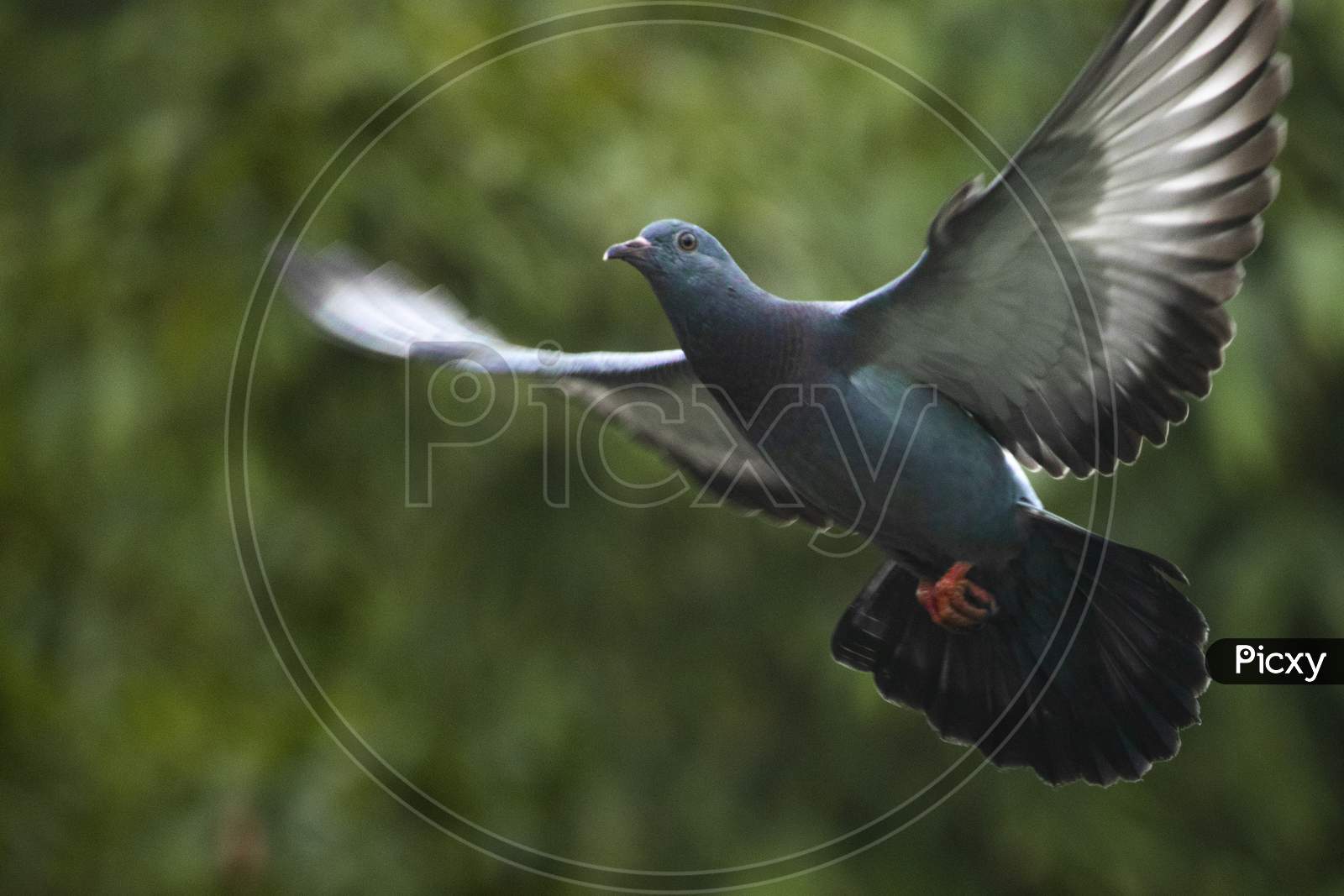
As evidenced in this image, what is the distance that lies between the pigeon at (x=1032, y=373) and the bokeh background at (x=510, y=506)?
10.0ft

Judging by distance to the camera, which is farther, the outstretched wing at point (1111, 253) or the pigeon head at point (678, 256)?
the pigeon head at point (678, 256)

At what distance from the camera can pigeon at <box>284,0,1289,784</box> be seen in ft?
6.09

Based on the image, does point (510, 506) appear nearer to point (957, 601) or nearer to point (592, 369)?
point (592, 369)

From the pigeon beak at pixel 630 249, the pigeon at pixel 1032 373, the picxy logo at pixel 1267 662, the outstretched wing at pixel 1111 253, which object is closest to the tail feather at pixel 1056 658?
the pigeon at pixel 1032 373

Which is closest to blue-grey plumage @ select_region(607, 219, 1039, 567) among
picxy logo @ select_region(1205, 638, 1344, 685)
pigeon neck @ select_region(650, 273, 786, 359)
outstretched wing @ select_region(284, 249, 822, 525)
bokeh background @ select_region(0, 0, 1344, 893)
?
pigeon neck @ select_region(650, 273, 786, 359)

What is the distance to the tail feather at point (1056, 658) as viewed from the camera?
221cm

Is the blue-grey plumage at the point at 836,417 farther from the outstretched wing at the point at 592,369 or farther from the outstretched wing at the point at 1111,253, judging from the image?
the outstretched wing at the point at 592,369

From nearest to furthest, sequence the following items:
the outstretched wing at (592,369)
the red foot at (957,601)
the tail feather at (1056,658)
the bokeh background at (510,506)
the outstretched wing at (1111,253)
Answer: the outstretched wing at (1111,253) < the tail feather at (1056,658) < the red foot at (957,601) < the outstretched wing at (592,369) < the bokeh background at (510,506)

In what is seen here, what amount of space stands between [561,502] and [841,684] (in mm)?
1531

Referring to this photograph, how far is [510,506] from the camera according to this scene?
21.4 ft

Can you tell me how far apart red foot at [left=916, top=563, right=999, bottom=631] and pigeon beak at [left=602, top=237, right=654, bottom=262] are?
2.23 feet

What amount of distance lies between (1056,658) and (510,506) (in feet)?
14.0

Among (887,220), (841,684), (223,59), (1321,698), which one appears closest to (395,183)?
(223,59)

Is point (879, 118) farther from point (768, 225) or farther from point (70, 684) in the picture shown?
point (70, 684)
